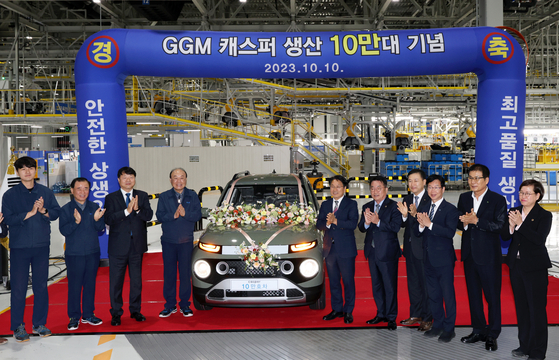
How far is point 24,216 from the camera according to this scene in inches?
172

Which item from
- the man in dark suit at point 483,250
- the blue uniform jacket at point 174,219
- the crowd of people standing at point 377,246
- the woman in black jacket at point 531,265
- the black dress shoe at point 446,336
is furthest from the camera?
the blue uniform jacket at point 174,219

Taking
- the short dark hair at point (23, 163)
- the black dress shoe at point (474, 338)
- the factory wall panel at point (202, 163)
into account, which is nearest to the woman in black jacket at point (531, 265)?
the black dress shoe at point (474, 338)

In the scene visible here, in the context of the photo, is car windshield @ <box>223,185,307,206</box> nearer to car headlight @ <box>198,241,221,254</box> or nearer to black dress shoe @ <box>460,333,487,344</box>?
car headlight @ <box>198,241,221,254</box>

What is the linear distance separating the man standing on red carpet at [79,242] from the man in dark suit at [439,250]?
11.0 feet

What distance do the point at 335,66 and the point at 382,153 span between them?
27870 mm

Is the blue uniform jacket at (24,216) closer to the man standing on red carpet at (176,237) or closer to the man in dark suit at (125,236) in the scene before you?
the man in dark suit at (125,236)

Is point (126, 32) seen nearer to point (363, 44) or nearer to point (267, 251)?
point (363, 44)

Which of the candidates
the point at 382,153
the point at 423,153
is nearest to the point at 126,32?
the point at 423,153

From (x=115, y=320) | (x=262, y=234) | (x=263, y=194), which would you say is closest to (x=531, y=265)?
(x=262, y=234)

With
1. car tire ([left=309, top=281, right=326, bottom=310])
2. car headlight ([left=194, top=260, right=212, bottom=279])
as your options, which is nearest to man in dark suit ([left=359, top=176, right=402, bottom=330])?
car tire ([left=309, top=281, right=326, bottom=310])

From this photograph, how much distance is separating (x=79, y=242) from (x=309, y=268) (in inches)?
95.3

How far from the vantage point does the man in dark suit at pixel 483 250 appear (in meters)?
4.00

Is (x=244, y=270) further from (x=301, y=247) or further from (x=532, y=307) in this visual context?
(x=532, y=307)

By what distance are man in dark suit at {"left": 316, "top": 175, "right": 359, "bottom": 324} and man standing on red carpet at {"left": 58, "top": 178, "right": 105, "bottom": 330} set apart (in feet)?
7.96
